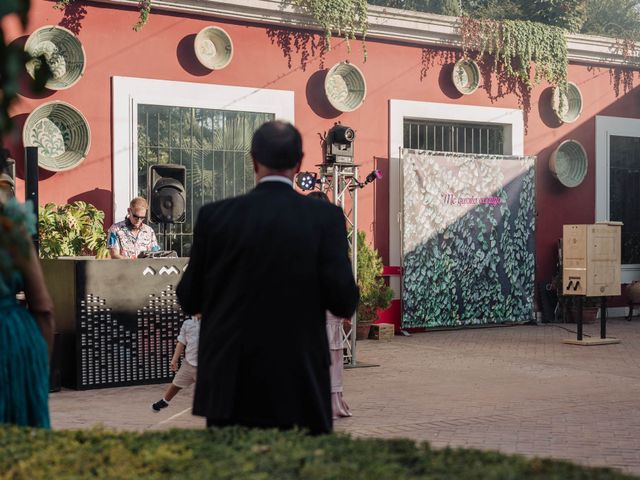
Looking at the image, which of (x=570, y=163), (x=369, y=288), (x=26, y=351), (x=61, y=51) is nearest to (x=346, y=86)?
(x=369, y=288)

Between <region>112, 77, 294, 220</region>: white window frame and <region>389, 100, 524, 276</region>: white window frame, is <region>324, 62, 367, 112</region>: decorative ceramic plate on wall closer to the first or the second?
<region>389, 100, 524, 276</region>: white window frame

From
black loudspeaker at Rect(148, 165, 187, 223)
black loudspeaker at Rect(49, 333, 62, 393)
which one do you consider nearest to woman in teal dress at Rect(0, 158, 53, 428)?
black loudspeaker at Rect(49, 333, 62, 393)

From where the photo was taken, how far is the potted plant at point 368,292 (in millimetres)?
14383

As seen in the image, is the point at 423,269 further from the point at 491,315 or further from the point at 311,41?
the point at 311,41

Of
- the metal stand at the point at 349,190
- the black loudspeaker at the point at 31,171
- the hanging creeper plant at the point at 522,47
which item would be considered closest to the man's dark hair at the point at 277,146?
the black loudspeaker at the point at 31,171

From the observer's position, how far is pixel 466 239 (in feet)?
51.5

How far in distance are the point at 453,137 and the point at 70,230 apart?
21.7ft

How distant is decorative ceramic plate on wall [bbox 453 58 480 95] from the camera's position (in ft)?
52.5

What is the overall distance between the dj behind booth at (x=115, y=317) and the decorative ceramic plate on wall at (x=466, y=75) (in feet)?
23.2

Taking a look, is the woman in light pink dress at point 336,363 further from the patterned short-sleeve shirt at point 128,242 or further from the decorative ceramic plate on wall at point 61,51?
the decorative ceramic plate on wall at point 61,51

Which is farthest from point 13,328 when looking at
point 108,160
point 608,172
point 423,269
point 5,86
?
point 608,172

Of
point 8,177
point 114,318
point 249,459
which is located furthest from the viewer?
point 114,318

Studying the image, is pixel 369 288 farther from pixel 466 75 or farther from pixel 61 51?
pixel 61 51

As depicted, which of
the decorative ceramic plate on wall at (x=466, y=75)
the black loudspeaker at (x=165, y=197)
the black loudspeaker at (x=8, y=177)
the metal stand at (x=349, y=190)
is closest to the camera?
the black loudspeaker at (x=8, y=177)
